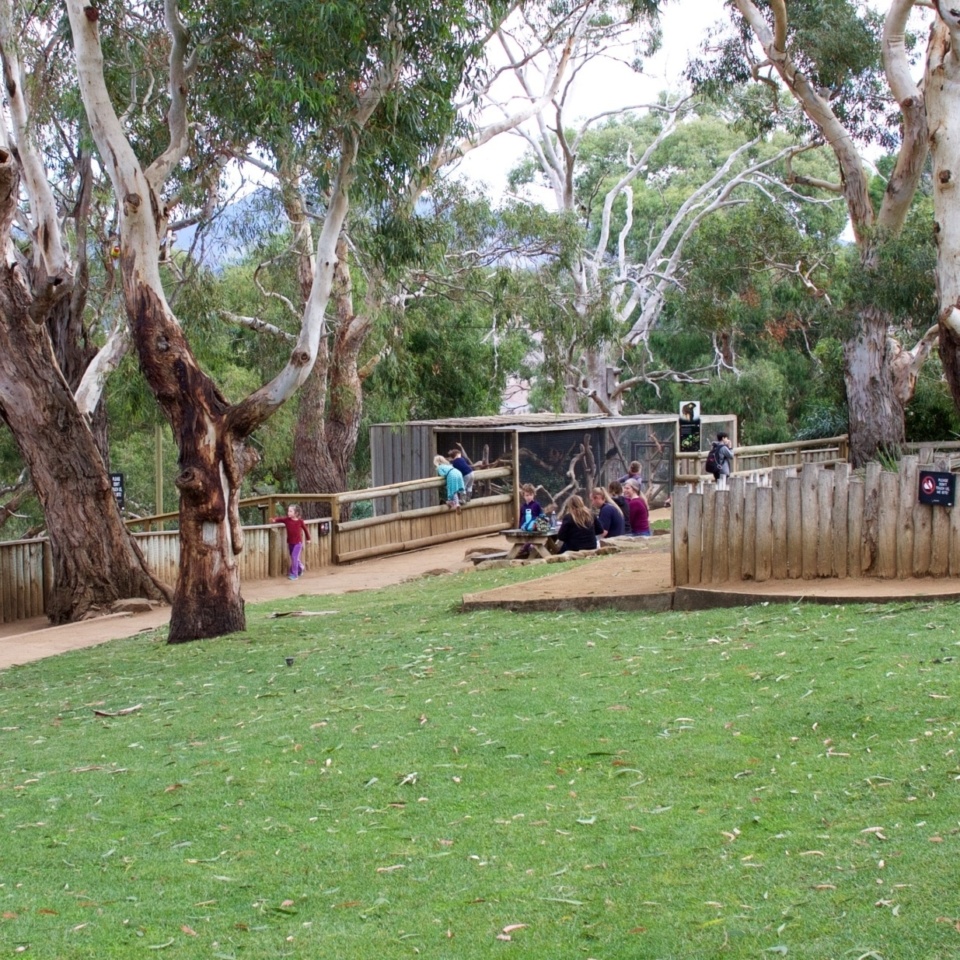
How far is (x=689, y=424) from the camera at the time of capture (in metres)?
25.0

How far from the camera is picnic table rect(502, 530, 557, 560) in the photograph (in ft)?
59.2

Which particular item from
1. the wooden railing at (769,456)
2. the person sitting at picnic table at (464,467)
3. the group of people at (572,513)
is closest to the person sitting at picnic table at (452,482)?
the group of people at (572,513)

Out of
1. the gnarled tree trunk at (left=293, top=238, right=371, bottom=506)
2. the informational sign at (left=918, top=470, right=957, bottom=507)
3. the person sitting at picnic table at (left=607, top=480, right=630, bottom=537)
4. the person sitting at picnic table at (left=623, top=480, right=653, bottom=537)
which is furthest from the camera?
the gnarled tree trunk at (left=293, top=238, right=371, bottom=506)

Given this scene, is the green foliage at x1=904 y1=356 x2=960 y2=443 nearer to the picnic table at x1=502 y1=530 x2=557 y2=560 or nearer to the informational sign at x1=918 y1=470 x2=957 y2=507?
the picnic table at x1=502 y1=530 x2=557 y2=560

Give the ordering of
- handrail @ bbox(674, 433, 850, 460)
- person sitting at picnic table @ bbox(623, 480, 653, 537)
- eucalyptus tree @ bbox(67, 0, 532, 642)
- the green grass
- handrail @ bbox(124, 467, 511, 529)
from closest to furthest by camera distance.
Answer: the green grass, eucalyptus tree @ bbox(67, 0, 532, 642), person sitting at picnic table @ bbox(623, 480, 653, 537), handrail @ bbox(124, 467, 511, 529), handrail @ bbox(674, 433, 850, 460)

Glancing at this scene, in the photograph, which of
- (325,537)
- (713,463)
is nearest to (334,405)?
(325,537)

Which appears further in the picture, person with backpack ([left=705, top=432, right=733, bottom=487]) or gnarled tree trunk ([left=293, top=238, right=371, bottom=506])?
gnarled tree trunk ([left=293, top=238, right=371, bottom=506])

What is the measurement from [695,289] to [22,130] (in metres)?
17.9

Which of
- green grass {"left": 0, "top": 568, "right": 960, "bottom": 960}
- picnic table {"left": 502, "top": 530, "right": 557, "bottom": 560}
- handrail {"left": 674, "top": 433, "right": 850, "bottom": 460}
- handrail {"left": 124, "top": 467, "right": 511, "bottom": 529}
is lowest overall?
green grass {"left": 0, "top": 568, "right": 960, "bottom": 960}

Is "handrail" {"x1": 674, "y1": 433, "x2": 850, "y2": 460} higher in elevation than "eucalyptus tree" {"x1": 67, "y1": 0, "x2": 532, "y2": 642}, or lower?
lower

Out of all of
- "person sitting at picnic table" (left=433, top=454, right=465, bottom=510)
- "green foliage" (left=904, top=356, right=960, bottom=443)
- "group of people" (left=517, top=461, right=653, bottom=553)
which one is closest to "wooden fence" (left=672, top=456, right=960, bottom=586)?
"group of people" (left=517, top=461, right=653, bottom=553)

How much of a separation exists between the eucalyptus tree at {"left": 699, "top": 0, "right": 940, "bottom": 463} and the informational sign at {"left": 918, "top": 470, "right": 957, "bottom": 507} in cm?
1340

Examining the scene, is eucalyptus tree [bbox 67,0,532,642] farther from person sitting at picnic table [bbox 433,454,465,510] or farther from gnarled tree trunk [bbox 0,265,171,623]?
person sitting at picnic table [bbox 433,454,465,510]

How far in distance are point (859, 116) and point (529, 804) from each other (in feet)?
86.6
